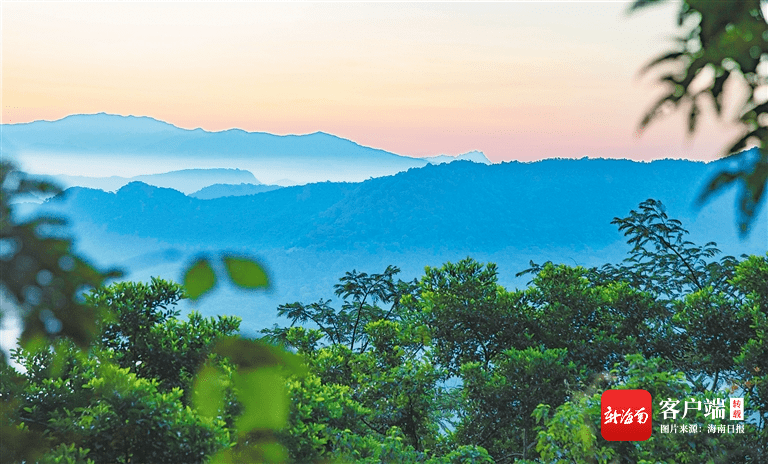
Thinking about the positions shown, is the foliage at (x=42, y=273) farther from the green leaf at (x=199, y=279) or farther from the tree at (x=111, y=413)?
the tree at (x=111, y=413)

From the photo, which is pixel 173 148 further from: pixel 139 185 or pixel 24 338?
pixel 24 338

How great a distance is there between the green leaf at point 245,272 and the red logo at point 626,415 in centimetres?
437

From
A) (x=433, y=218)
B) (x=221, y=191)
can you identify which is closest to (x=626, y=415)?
(x=433, y=218)

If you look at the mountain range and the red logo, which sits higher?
the mountain range

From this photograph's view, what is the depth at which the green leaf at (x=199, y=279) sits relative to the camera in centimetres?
61

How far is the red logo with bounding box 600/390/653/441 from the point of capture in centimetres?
443

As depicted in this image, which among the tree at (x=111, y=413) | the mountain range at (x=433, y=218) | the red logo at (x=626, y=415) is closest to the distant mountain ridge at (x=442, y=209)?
the mountain range at (x=433, y=218)

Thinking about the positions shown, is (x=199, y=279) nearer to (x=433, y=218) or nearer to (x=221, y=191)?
(x=433, y=218)

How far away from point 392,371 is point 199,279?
217 inches

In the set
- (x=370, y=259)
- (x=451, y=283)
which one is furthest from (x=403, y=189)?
(x=451, y=283)

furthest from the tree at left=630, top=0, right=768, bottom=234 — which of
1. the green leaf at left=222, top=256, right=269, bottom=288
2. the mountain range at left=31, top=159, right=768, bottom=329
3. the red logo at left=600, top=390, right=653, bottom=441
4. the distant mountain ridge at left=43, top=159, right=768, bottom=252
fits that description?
the distant mountain ridge at left=43, top=159, right=768, bottom=252

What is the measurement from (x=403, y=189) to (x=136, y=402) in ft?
242

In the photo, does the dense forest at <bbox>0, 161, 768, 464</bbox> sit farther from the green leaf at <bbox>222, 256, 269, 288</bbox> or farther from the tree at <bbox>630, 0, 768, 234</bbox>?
the tree at <bbox>630, 0, 768, 234</bbox>

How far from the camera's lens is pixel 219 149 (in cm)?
7275
